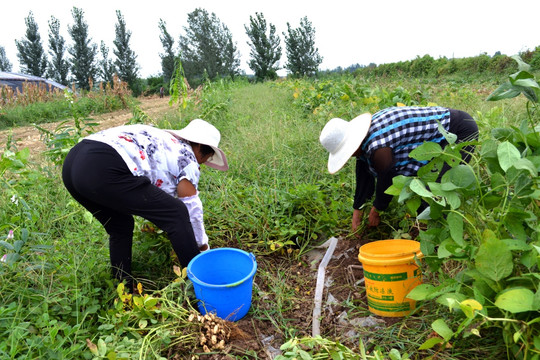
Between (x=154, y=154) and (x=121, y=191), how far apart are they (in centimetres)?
26

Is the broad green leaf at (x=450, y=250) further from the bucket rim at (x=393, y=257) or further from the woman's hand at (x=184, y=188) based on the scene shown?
the woman's hand at (x=184, y=188)

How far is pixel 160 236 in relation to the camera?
2.34 m

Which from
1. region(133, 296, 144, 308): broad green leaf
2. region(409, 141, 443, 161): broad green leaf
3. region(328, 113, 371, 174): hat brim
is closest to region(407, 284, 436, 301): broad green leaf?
region(409, 141, 443, 161): broad green leaf

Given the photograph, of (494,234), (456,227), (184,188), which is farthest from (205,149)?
Answer: (494,234)

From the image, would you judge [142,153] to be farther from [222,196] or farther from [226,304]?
[222,196]

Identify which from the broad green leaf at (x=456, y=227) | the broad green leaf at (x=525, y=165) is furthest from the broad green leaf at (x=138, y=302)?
the broad green leaf at (x=525, y=165)

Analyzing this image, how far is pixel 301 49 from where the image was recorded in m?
27.5

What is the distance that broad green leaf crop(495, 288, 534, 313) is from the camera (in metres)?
0.93

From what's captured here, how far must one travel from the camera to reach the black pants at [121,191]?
1653 mm

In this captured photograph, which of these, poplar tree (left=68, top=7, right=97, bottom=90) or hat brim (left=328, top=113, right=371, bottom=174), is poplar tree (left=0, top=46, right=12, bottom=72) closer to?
poplar tree (left=68, top=7, right=97, bottom=90)

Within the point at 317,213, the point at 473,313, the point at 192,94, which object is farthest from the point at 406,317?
the point at 192,94

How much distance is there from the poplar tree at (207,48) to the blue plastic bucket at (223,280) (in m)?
26.8

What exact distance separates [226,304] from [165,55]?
1177 inches

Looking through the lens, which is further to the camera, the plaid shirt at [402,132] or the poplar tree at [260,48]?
the poplar tree at [260,48]
